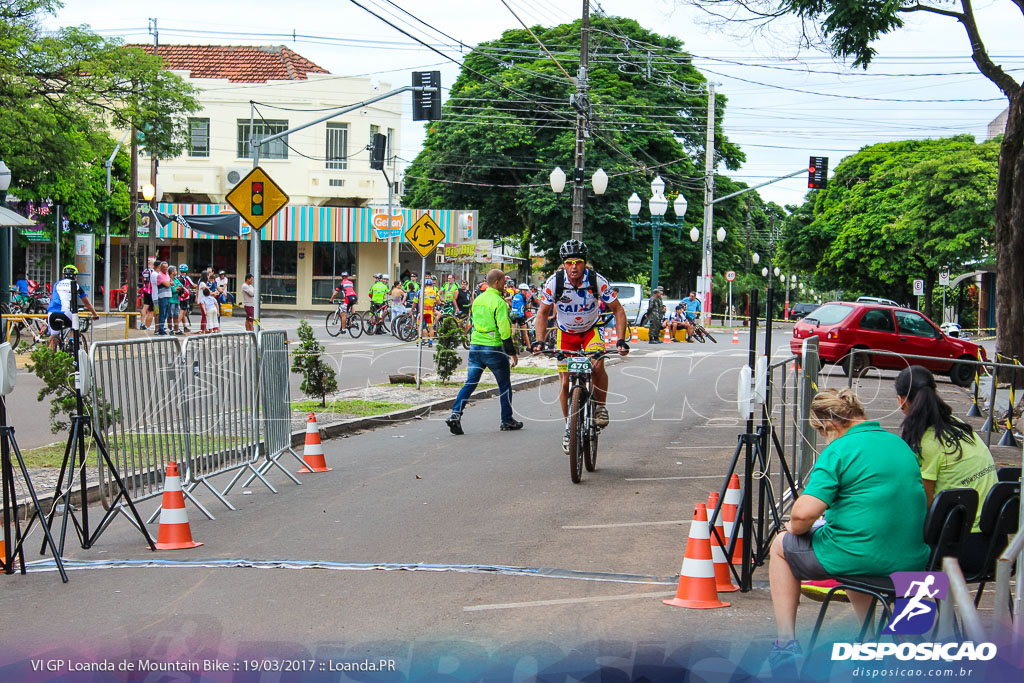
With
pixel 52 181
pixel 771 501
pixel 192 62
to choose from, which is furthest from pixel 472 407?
pixel 192 62

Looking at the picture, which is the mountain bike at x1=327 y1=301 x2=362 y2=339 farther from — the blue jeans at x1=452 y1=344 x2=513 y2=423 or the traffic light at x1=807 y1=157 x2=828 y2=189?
the blue jeans at x1=452 y1=344 x2=513 y2=423

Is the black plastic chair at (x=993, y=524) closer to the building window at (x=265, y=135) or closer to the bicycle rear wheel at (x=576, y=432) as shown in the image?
the bicycle rear wheel at (x=576, y=432)

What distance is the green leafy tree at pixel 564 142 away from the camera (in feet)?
155

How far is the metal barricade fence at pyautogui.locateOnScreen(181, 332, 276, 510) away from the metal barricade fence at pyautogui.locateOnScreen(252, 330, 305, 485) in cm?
14

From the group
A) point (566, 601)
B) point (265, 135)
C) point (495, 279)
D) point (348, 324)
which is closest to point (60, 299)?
point (495, 279)

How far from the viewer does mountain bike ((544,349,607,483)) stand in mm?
9643

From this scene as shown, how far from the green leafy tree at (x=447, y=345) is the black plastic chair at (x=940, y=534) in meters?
13.6

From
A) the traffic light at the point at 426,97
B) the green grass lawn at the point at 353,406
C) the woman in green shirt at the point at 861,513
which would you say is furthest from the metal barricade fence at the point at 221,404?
the traffic light at the point at 426,97

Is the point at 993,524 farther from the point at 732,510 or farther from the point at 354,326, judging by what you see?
the point at 354,326

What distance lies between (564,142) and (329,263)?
39.5 feet

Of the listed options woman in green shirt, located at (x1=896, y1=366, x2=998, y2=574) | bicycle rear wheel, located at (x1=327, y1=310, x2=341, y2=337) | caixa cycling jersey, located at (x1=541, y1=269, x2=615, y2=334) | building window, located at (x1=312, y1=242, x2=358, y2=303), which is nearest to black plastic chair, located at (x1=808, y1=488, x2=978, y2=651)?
woman in green shirt, located at (x1=896, y1=366, x2=998, y2=574)

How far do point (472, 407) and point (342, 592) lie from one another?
10.6 metres

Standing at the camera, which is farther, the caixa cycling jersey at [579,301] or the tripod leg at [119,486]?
the caixa cycling jersey at [579,301]

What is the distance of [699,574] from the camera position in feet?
19.3
